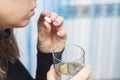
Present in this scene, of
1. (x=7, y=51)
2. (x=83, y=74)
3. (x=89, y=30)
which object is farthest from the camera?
(x=89, y=30)

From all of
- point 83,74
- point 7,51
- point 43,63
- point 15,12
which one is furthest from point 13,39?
point 83,74

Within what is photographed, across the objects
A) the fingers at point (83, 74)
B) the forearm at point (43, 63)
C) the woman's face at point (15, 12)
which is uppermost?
the woman's face at point (15, 12)

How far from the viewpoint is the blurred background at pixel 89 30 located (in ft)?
4.89

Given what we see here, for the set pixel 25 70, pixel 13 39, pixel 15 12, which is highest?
pixel 15 12

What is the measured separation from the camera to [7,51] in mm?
1154

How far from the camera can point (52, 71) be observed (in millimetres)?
889

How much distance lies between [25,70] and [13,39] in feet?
0.50

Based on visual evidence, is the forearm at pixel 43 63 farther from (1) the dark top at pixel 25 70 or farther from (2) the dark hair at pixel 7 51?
(2) the dark hair at pixel 7 51

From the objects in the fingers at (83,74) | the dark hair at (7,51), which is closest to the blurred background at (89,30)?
the dark hair at (7,51)

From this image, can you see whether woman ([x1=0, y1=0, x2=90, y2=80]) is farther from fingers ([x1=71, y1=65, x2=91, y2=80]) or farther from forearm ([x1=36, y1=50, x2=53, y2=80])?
fingers ([x1=71, y1=65, x2=91, y2=80])

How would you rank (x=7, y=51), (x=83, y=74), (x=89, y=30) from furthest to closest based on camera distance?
1. (x=89, y=30)
2. (x=7, y=51)
3. (x=83, y=74)

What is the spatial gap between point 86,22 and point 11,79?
0.68 m

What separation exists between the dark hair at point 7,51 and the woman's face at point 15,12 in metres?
0.08

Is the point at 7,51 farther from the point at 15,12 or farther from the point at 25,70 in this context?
the point at 15,12
